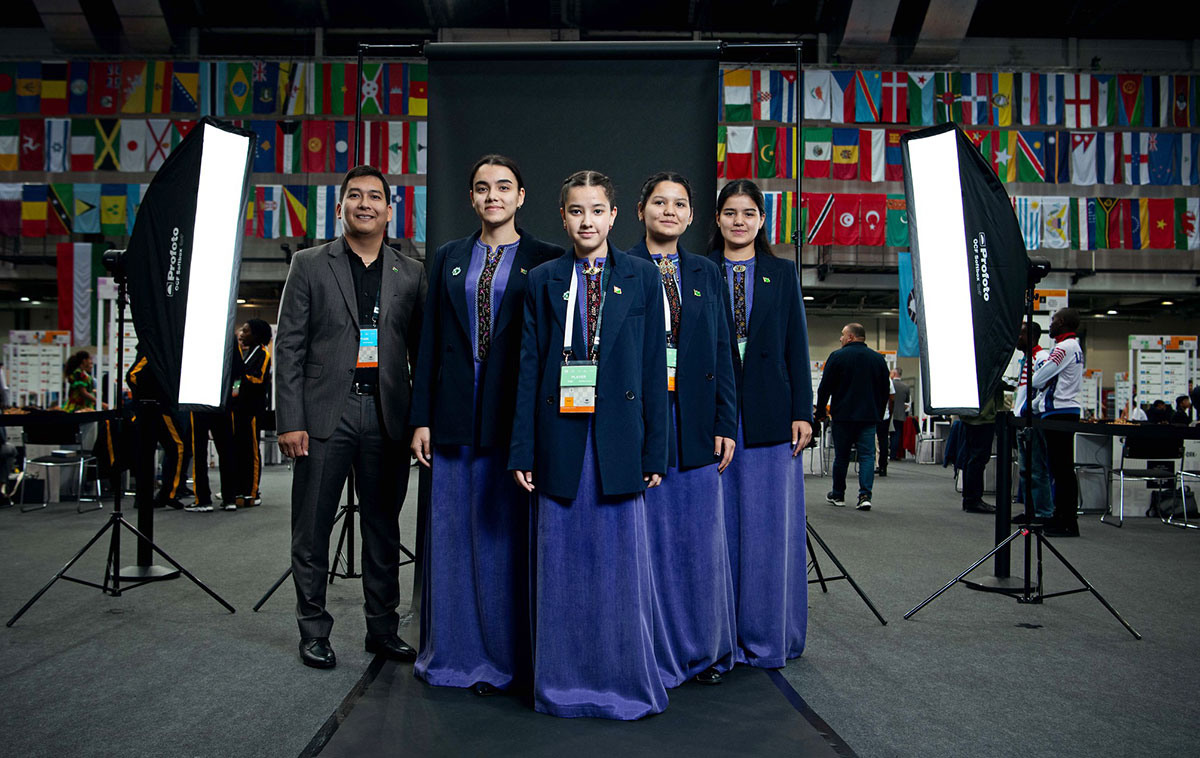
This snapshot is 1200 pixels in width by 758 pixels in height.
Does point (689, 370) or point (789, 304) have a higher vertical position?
point (789, 304)

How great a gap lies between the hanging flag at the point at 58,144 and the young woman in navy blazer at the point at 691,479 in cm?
1469

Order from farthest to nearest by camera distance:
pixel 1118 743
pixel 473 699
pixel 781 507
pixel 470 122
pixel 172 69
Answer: pixel 172 69 → pixel 470 122 → pixel 781 507 → pixel 473 699 → pixel 1118 743

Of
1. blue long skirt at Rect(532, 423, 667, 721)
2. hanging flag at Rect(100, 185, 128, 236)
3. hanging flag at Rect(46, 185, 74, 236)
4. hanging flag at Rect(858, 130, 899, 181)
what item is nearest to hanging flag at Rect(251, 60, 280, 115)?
hanging flag at Rect(100, 185, 128, 236)

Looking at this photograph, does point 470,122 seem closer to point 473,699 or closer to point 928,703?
point 473,699

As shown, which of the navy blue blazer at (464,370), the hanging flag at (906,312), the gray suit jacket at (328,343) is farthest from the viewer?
the hanging flag at (906,312)

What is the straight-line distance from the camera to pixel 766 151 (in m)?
13.8

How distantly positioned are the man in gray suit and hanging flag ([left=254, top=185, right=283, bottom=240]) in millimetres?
11778

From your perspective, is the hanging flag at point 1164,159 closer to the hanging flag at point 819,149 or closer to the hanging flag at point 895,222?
the hanging flag at point 895,222

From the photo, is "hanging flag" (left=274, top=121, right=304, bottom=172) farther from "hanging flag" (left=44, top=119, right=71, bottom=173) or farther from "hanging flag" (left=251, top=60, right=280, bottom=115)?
"hanging flag" (left=44, top=119, right=71, bottom=173)

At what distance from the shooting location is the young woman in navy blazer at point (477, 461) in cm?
252

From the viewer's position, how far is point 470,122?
140 inches

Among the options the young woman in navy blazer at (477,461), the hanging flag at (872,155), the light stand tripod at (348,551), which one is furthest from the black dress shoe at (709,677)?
the hanging flag at (872,155)

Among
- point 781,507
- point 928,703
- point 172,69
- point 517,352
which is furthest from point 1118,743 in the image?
point 172,69

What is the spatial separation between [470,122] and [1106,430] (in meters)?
3.13
